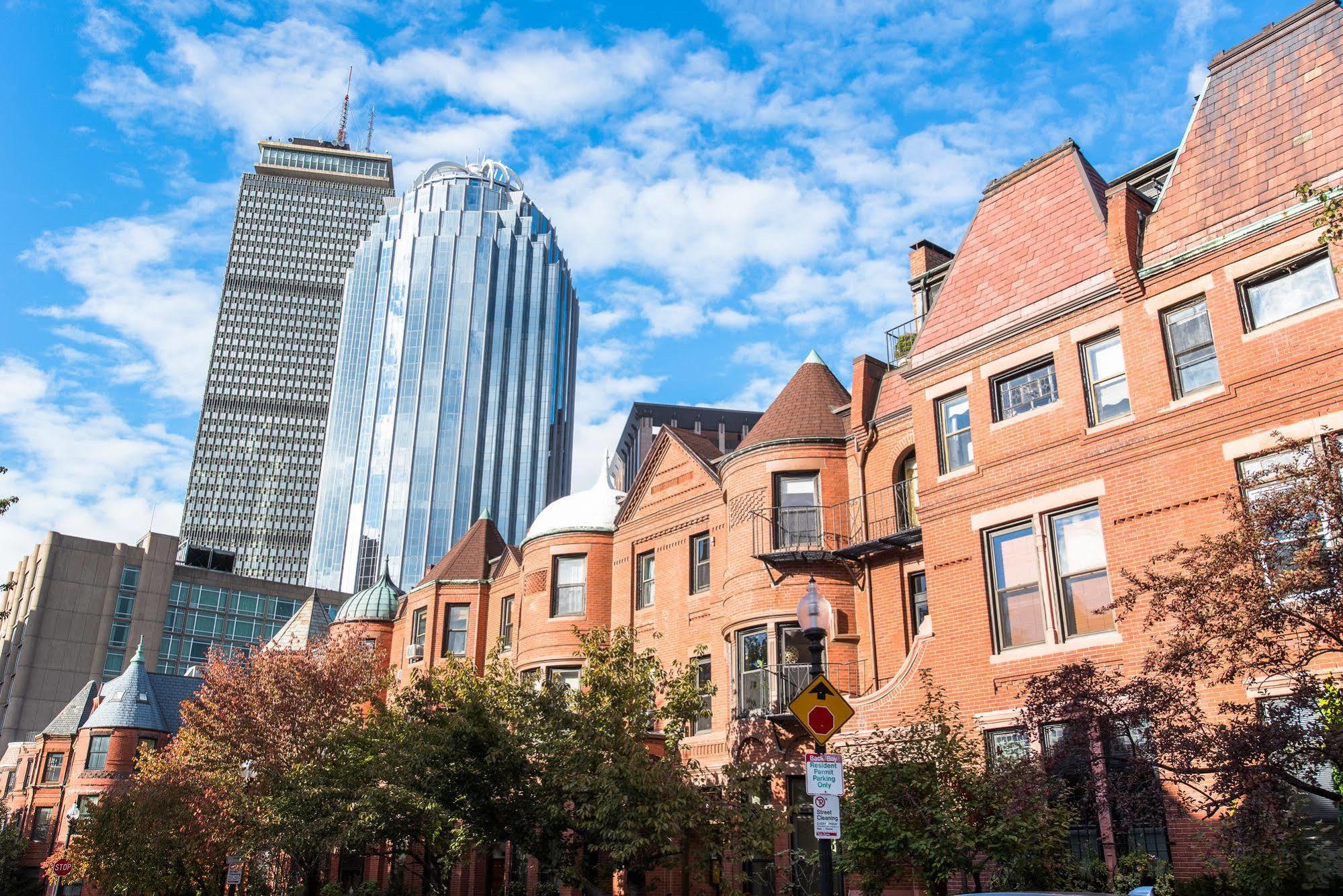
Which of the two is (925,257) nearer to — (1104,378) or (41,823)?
(1104,378)

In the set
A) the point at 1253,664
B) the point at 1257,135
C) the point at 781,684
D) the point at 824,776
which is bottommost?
the point at 824,776

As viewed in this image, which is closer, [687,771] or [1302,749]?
[1302,749]

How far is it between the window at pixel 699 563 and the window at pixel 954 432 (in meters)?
10.2

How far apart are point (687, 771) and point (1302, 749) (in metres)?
12.9

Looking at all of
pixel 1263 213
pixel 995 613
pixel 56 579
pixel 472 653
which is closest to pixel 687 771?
pixel 995 613

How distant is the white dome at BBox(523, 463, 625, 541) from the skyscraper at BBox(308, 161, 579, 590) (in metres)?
128

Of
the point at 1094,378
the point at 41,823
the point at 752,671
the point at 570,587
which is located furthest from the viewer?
the point at 41,823

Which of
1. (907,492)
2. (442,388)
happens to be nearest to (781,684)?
(907,492)

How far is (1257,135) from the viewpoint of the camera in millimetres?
18812

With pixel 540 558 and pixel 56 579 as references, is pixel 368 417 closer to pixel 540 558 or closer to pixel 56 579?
pixel 56 579

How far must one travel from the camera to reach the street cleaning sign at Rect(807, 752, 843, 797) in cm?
1216

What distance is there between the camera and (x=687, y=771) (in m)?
22.1

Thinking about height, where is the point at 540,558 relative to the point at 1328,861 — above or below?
above

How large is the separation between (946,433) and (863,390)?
4.93m
